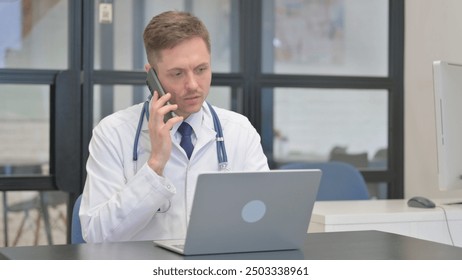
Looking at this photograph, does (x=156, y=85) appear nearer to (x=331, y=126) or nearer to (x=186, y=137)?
(x=186, y=137)

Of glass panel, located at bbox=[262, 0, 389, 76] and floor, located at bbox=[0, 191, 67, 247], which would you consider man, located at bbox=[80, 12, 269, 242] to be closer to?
floor, located at bbox=[0, 191, 67, 247]

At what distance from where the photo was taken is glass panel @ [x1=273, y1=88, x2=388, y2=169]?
482 cm

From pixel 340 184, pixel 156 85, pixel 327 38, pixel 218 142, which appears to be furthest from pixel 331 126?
pixel 156 85

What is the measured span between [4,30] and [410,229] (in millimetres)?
2357

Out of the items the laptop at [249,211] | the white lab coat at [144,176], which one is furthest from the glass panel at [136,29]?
the laptop at [249,211]

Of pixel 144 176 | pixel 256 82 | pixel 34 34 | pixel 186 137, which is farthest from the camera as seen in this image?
pixel 256 82

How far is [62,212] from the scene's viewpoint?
14.3 feet

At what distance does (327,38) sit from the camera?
4.91 m

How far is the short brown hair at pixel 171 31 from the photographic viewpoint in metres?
2.42

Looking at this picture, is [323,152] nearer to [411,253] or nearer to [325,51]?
[325,51]

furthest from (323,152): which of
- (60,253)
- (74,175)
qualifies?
(60,253)

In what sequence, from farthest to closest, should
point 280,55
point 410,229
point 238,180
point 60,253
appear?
point 280,55
point 410,229
point 60,253
point 238,180

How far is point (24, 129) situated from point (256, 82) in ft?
4.47

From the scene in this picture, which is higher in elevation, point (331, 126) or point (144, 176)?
point (331, 126)
